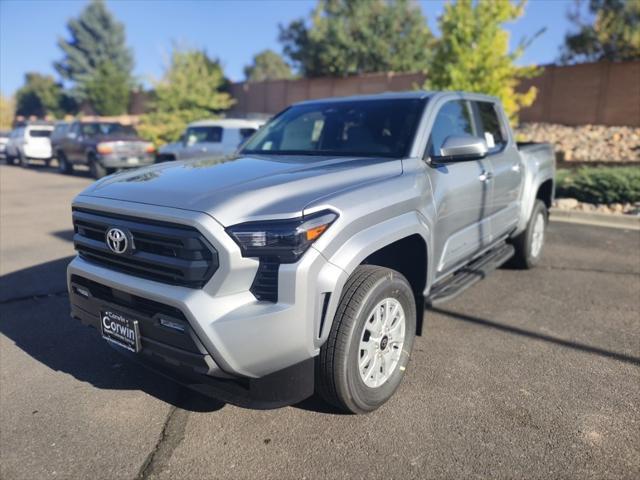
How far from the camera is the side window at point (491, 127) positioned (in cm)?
493

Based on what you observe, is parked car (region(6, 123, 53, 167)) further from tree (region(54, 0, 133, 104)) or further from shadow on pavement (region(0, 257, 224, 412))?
tree (region(54, 0, 133, 104))

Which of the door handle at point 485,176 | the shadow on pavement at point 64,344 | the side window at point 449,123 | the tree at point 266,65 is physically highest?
the tree at point 266,65

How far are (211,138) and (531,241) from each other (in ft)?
31.8

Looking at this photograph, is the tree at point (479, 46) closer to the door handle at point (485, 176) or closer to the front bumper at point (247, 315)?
the door handle at point (485, 176)

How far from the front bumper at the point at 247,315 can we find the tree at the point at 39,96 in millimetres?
53428

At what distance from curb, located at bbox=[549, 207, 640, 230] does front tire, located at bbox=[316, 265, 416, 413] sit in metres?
7.11

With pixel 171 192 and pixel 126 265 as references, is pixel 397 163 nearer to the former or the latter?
pixel 171 192

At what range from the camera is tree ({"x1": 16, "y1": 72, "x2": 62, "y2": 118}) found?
4959 cm

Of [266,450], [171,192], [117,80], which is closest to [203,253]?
[171,192]

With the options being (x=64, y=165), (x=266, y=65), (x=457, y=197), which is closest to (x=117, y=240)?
(x=457, y=197)

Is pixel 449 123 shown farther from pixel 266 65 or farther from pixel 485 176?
pixel 266 65

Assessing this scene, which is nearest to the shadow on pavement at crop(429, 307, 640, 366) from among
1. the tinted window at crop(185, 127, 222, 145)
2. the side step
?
the side step

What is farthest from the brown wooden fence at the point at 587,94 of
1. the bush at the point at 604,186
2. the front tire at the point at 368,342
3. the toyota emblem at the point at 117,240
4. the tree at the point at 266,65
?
the tree at the point at 266,65

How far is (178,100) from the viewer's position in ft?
79.1
